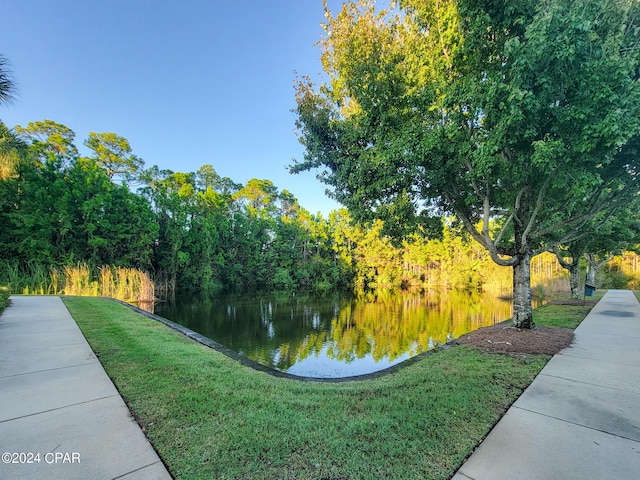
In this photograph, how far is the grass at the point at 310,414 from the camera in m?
1.97

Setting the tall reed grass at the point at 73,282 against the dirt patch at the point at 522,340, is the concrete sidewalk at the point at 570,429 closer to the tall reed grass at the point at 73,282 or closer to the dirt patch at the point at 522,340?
the dirt patch at the point at 522,340

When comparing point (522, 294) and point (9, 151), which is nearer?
point (522, 294)

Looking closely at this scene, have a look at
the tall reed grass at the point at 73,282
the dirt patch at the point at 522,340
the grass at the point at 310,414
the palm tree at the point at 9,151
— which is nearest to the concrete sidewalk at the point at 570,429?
the grass at the point at 310,414

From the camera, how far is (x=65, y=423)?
2342 millimetres

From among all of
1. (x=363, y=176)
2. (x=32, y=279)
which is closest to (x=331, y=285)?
(x=32, y=279)

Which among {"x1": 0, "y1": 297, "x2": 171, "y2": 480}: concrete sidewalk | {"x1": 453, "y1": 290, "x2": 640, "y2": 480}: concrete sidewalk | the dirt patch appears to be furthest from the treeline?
{"x1": 0, "y1": 297, "x2": 171, "y2": 480}: concrete sidewalk

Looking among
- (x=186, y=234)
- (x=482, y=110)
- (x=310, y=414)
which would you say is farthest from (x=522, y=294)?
(x=186, y=234)

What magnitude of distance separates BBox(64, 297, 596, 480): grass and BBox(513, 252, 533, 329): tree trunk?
2.02 m

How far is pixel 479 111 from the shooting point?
4.88 metres

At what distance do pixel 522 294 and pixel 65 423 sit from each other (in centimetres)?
742

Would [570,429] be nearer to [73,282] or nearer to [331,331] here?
[331,331]

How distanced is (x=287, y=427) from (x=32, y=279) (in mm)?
15102

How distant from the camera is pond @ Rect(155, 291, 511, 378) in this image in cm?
707

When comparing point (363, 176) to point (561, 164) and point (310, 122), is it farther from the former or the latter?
point (561, 164)
